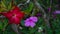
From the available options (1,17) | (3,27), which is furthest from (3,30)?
(1,17)

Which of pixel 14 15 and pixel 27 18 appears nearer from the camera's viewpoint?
pixel 14 15

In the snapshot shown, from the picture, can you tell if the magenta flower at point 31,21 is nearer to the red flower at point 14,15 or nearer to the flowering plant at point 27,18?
the flowering plant at point 27,18

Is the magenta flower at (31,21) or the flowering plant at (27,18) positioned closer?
the flowering plant at (27,18)

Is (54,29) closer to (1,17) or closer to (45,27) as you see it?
(45,27)

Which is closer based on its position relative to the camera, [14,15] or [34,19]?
[14,15]

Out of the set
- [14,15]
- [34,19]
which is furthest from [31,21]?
[14,15]

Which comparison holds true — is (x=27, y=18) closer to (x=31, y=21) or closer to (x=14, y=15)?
(x=31, y=21)

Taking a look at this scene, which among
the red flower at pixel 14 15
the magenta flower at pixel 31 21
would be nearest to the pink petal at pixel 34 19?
the magenta flower at pixel 31 21

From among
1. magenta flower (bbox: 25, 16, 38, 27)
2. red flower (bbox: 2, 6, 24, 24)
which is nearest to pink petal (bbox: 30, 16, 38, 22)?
magenta flower (bbox: 25, 16, 38, 27)

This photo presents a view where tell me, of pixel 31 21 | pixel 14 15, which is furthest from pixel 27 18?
pixel 14 15

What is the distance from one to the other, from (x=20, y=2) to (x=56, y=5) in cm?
56

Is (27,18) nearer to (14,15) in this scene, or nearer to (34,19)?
(34,19)

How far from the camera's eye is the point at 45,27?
1.89 metres

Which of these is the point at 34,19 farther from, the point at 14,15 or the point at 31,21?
the point at 14,15
